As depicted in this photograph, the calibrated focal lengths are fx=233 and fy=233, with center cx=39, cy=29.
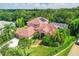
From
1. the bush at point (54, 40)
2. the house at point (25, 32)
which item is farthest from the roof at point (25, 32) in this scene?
the bush at point (54, 40)

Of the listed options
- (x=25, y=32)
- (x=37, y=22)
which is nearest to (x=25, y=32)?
(x=25, y=32)

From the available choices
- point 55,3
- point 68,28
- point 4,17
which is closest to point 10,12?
point 4,17

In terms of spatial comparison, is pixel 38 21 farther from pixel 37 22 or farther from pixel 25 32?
pixel 25 32

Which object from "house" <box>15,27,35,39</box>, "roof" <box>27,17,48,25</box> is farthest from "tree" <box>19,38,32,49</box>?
"roof" <box>27,17,48,25</box>

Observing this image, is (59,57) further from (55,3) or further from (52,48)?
(55,3)

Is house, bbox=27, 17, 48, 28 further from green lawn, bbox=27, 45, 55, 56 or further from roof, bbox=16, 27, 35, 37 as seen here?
green lawn, bbox=27, 45, 55, 56

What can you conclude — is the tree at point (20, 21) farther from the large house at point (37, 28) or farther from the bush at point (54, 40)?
the bush at point (54, 40)
